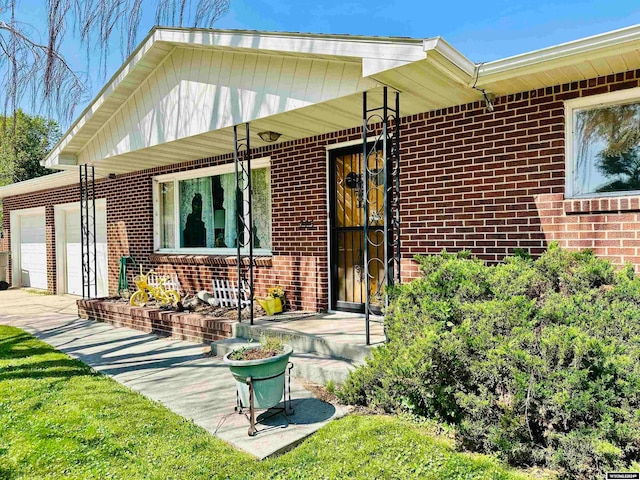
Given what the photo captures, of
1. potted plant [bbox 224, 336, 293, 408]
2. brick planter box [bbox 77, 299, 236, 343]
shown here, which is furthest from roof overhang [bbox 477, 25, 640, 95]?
brick planter box [bbox 77, 299, 236, 343]

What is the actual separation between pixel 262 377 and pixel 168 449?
81 centimetres

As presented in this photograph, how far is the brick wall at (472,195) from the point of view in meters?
4.07

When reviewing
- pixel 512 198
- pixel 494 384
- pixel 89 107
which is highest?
pixel 89 107

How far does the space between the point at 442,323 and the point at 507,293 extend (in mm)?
556

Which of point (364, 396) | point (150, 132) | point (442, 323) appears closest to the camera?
point (442, 323)

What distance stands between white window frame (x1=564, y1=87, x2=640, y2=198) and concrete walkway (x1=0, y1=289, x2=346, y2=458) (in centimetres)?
305

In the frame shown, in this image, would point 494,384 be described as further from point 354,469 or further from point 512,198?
point 512,198

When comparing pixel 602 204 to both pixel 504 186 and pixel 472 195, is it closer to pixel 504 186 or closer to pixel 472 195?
pixel 504 186

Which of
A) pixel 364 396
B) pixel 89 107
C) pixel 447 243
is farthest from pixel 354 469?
pixel 89 107

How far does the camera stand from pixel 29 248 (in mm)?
13438

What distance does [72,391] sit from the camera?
421 cm

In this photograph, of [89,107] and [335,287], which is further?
[89,107]

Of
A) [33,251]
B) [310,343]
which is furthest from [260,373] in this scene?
[33,251]

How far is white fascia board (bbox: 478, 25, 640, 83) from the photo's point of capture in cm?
325
